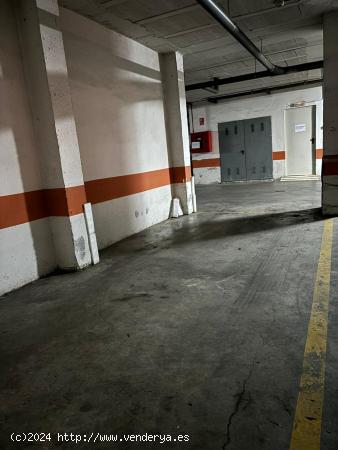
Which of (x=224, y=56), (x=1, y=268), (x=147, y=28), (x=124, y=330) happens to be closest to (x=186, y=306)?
(x=124, y=330)

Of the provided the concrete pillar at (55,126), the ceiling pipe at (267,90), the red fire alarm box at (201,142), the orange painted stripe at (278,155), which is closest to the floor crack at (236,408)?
the concrete pillar at (55,126)

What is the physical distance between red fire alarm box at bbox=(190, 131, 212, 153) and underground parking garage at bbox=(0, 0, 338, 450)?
4443 mm

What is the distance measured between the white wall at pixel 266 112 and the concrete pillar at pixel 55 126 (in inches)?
383

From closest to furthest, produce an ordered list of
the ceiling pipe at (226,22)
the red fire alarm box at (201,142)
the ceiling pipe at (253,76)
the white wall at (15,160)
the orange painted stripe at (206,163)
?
1. the white wall at (15,160)
2. the ceiling pipe at (226,22)
3. the ceiling pipe at (253,76)
4. the red fire alarm box at (201,142)
5. the orange painted stripe at (206,163)

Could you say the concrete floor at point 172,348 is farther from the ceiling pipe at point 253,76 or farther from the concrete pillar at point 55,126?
the ceiling pipe at point 253,76

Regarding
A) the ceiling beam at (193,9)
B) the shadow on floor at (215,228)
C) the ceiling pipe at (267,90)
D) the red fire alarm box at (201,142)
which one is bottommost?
the shadow on floor at (215,228)

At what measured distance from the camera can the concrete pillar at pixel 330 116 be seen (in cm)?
525

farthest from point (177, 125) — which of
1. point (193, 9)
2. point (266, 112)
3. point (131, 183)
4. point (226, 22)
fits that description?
point (266, 112)

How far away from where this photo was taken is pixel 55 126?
3.79 meters

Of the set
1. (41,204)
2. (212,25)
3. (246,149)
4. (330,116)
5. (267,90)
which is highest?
(212,25)

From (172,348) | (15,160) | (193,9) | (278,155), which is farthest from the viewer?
(278,155)

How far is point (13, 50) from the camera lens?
12.1ft

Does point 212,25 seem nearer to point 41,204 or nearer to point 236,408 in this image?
point 41,204

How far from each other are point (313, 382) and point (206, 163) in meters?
12.2
